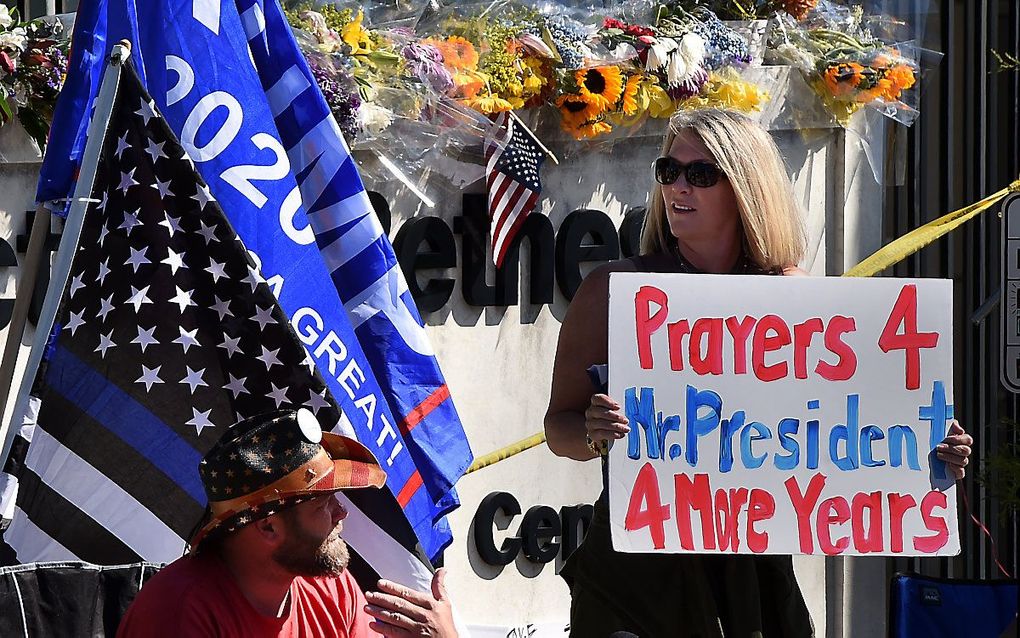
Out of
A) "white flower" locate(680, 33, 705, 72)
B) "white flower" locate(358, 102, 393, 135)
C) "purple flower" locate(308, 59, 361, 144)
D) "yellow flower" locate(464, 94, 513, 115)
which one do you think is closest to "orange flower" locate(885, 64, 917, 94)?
"white flower" locate(680, 33, 705, 72)

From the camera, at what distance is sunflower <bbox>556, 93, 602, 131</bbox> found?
605cm

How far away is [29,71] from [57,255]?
5.81ft

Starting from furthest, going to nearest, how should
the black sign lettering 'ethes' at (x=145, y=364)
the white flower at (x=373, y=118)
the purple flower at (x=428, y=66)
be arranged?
the purple flower at (x=428, y=66), the white flower at (x=373, y=118), the black sign lettering 'ethes' at (x=145, y=364)

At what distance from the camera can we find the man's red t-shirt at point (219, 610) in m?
2.84

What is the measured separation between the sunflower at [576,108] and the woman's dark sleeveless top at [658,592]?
2372mm

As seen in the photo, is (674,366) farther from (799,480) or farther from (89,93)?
(89,93)

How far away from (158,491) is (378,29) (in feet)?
9.42

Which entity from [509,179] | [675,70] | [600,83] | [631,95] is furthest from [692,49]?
[509,179]

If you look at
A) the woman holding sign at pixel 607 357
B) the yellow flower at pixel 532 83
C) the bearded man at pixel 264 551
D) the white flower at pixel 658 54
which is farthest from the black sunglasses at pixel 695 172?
the white flower at pixel 658 54

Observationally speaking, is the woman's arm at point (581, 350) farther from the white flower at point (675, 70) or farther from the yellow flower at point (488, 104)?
the white flower at point (675, 70)

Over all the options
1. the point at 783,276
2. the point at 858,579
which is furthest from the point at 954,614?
the point at 783,276

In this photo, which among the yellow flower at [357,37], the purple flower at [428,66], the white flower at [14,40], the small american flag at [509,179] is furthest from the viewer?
the small american flag at [509,179]

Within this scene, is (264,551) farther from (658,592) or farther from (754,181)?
(754,181)

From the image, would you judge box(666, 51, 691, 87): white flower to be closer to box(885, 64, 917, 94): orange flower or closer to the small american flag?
the small american flag
